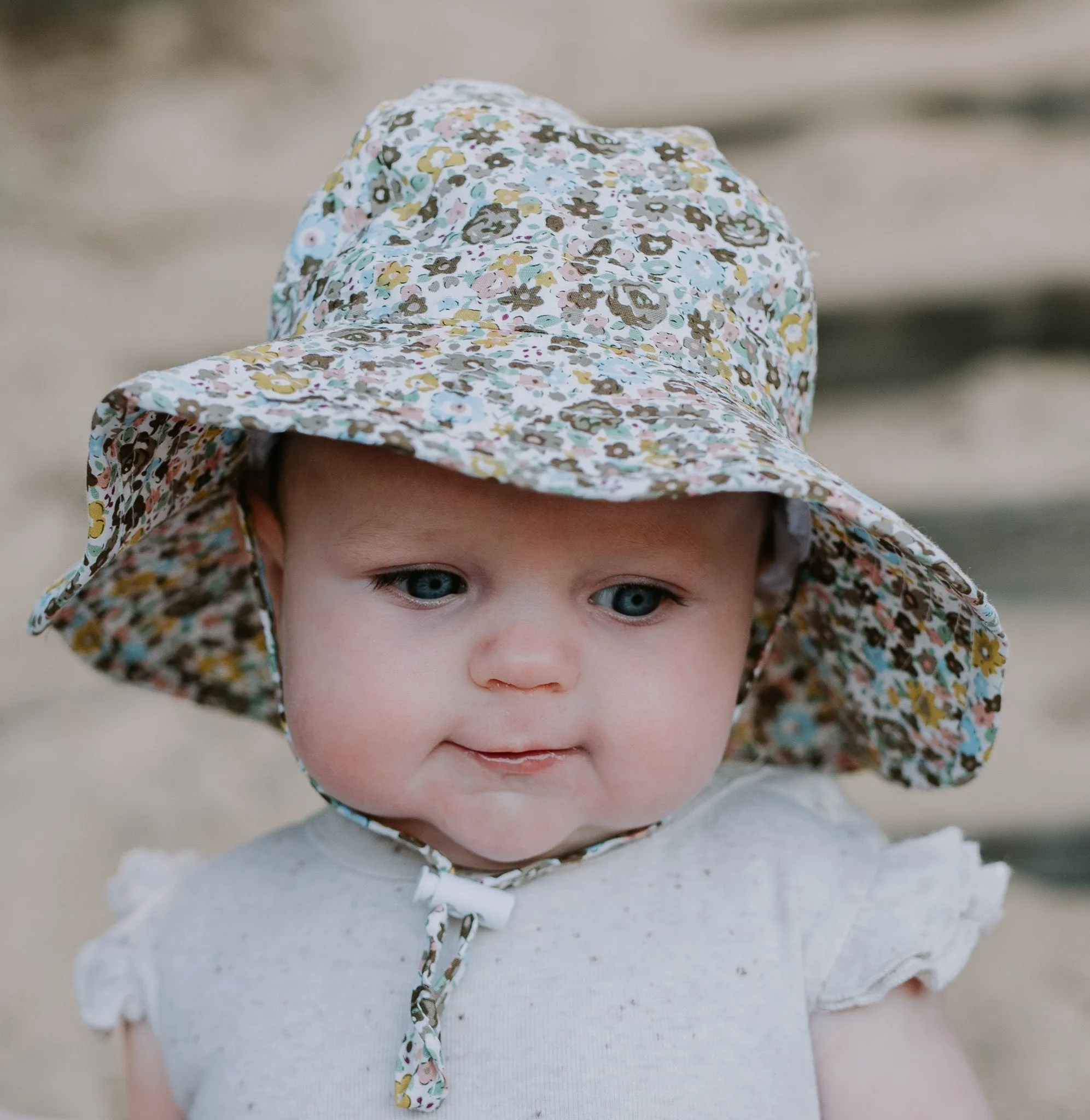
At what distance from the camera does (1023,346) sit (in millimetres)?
2264

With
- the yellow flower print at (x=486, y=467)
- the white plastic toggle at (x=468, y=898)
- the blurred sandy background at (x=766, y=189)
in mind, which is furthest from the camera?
the blurred sandy background at (x=766, y=189)

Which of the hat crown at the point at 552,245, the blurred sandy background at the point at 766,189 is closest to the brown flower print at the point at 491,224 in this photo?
the hat crown at the point at 552,245

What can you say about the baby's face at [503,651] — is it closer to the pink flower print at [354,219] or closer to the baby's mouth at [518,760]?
the baby's mouth at [518,760]

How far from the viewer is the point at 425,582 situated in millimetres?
1182

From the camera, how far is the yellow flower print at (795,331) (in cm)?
129

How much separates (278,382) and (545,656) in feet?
0.91

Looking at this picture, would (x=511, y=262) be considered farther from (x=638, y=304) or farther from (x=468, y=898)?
(x=468, y=898)

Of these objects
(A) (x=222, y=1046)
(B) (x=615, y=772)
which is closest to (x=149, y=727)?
(A) (x=222, y=1046)

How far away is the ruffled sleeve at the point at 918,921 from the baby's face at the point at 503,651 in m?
0.19

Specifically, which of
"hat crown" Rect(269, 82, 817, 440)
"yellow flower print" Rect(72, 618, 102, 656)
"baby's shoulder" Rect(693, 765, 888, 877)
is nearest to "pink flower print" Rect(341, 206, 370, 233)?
"hat crown" Rect(269, 82, 817, 440)

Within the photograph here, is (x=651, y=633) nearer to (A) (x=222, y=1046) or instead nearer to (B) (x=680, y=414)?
(B) (x=680, y=414)

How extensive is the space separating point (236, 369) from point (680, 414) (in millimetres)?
321

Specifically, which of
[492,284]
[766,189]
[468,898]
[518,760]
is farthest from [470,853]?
[766,189]

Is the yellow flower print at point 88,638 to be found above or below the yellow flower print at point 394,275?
below
